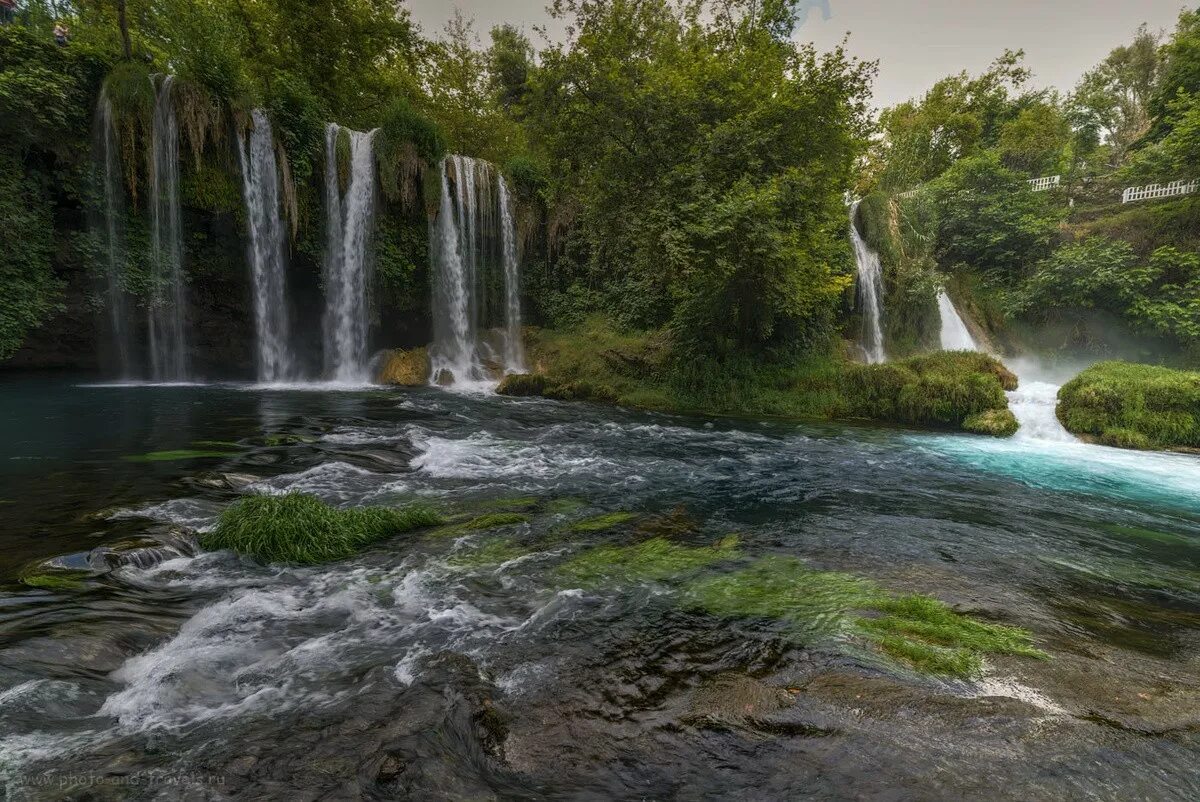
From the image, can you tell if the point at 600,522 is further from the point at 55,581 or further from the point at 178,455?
the point at 178,455

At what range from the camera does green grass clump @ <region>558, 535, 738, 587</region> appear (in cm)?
475

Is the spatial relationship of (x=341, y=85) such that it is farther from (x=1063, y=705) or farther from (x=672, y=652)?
(x=1063, y=705)

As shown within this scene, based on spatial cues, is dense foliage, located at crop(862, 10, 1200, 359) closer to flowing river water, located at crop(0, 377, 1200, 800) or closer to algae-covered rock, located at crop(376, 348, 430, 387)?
flowing river water, located at crop(0, 377, 1200, 800)

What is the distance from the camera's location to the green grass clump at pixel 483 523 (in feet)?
18.6

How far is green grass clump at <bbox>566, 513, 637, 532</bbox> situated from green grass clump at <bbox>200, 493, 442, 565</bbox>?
1849 millimetres

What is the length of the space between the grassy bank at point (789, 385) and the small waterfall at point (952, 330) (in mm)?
5022

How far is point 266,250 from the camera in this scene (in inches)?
689

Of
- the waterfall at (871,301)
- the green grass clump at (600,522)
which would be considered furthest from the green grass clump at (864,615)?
the waterfall at (871,301)

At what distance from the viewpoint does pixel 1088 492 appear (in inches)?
328

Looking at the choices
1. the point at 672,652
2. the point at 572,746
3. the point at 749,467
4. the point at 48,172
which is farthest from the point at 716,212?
the point at 48,172

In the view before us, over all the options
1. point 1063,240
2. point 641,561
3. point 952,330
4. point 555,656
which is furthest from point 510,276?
point 1063,240

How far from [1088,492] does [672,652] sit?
8567 millimetres

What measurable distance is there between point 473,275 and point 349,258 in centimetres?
442

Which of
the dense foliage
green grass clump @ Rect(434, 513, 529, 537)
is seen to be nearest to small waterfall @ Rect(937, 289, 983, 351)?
the dense foliage
